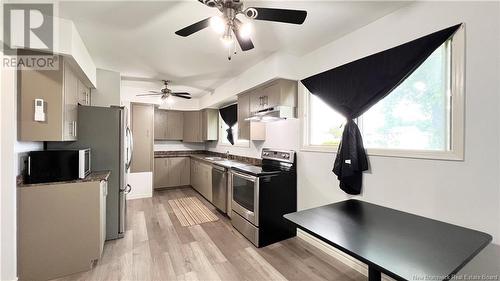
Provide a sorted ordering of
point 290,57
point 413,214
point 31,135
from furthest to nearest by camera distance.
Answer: point 290,57, point 31,135, point 413,214

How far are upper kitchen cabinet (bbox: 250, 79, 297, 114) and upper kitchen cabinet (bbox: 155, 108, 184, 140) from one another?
3470mm

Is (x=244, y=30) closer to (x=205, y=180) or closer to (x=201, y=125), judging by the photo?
(x=205, y=180)

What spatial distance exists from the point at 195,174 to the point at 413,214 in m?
4.54

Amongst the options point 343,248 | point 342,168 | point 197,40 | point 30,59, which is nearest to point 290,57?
point 197,40

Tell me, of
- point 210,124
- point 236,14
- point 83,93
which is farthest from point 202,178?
point 236,14

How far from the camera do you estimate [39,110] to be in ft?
6.46

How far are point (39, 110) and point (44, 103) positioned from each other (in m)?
0.09

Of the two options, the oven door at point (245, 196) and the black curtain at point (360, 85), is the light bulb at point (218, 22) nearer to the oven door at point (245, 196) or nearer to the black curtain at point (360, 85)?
the black curtain at point (360, 85)

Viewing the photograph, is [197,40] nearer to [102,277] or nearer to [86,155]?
[86,155]

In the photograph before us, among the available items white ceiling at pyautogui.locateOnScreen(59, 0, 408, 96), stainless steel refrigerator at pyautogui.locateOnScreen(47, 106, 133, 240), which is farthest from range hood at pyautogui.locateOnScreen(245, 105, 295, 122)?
stainless steel refrigerator at pyautogui.locateOnScreen(47, 106, 133, 240)

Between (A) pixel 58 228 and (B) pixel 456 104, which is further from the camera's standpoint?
(A) pixel 58 228

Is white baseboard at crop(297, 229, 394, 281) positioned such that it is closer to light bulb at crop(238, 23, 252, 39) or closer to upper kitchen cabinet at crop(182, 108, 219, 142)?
light bulb at crop(238, 23, 252, 39)

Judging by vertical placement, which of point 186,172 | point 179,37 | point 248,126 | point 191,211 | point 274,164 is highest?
point 179,37

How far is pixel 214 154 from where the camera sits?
5836 millimetres
